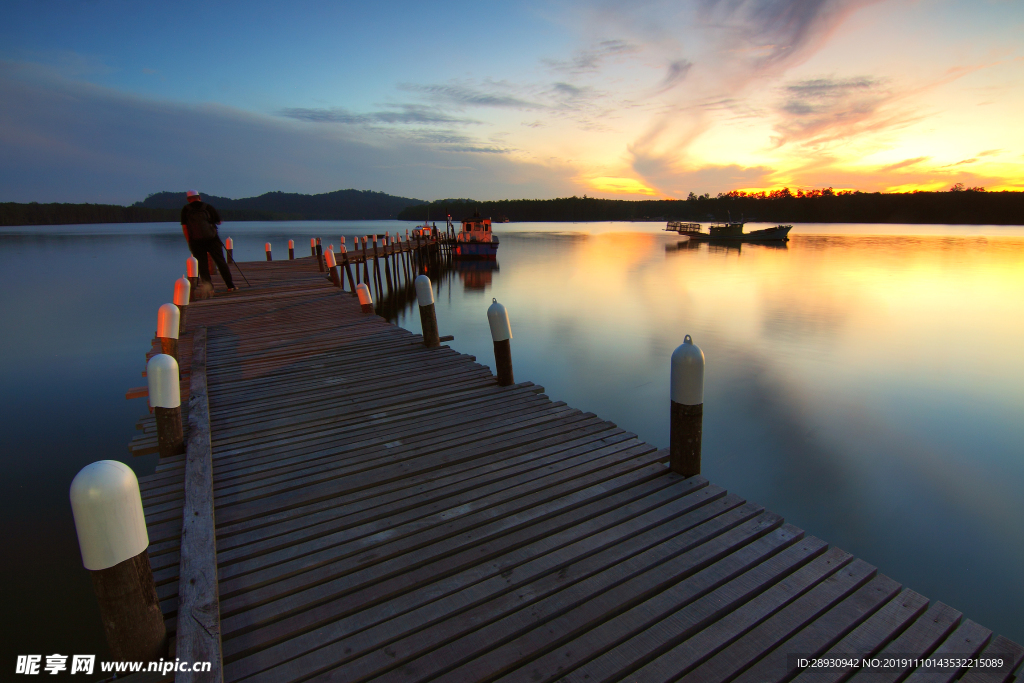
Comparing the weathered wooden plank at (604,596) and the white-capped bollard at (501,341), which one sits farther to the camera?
the white-capped bollard at (501,341)

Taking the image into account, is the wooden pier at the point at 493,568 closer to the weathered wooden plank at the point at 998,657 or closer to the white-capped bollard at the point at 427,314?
the weathered wooden plank at the point at 998,657

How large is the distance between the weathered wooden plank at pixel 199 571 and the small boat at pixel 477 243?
34466mm

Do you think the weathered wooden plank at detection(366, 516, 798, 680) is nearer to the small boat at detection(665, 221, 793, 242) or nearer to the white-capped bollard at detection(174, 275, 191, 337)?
the white-capped bollard at detection(174, 275, 191, 337)

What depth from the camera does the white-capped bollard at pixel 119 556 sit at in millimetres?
1892

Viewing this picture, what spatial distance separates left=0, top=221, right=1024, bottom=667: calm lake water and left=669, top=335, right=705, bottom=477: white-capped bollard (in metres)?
3.07

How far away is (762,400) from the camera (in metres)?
9.49

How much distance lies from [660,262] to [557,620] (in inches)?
1494

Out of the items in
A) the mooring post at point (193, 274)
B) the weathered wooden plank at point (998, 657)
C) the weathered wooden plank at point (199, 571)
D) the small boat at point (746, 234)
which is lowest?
the weathered wooden plank at point (998, 657)

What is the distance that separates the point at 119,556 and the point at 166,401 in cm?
251

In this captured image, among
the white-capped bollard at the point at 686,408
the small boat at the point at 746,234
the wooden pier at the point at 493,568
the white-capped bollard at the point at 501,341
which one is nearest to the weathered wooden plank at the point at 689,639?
the wooden pier at the point at 493,568

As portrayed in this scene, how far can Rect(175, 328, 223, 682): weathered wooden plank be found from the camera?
2.18m

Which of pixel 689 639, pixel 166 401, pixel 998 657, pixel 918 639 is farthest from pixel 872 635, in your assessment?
pixel 166 401

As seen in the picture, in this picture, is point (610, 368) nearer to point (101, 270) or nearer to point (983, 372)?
point (983, 372)

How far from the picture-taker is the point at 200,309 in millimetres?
10766
